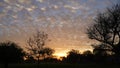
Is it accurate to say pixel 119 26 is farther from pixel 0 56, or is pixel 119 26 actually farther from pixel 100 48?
pixel 0 56

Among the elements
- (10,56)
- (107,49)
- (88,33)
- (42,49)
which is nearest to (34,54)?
(42,49)

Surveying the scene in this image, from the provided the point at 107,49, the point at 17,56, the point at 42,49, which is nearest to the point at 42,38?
the point at 42,49

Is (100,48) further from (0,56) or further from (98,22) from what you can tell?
(0,56)

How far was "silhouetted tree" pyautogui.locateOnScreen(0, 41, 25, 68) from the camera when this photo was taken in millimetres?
61375

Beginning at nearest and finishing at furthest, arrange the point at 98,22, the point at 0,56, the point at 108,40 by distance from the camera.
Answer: the point at 108,40
the point at 98,22
the point at 0,56

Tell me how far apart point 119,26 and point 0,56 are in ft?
108

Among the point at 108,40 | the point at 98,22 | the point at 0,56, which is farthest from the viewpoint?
the point at 0,56

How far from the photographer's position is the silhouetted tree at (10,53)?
61.4 m

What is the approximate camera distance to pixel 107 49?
4431cm

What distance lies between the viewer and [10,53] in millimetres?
61531

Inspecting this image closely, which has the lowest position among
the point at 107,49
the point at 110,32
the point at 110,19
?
the point at 107,49

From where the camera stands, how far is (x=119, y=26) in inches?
1730

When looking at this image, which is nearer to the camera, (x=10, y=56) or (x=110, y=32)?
(x=110, y=32)

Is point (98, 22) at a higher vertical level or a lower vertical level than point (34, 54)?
higher
